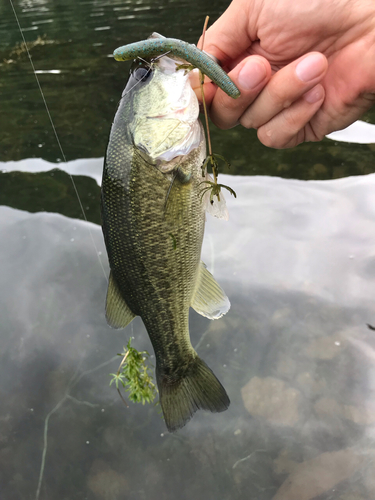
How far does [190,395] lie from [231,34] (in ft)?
5.66

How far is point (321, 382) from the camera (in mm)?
2537

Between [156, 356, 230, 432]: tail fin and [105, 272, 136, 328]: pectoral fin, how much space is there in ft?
1.22

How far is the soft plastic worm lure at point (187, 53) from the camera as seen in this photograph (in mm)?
1066

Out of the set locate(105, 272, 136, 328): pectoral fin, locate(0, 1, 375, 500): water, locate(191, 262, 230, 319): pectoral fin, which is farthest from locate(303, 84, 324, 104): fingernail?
locate(0, 1, 375, 500): water

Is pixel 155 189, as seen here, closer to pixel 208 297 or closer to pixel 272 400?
pixel 208 297

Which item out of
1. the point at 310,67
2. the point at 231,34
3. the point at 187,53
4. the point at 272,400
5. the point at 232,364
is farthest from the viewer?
the point at 232,364

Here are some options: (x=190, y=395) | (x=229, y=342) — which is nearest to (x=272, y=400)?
(x=229, y=342)

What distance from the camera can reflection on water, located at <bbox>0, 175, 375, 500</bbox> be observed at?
229 cm

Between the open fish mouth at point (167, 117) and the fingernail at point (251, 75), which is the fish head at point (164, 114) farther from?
the fingernail at point (251, 75)

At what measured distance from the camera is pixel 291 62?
1.51 m

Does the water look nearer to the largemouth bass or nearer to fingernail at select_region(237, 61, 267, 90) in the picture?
the largemouth bass

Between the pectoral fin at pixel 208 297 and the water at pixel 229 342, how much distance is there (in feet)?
3.92

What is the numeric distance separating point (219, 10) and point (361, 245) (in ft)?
19.8

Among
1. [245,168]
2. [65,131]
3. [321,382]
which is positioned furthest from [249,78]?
[65,131]
